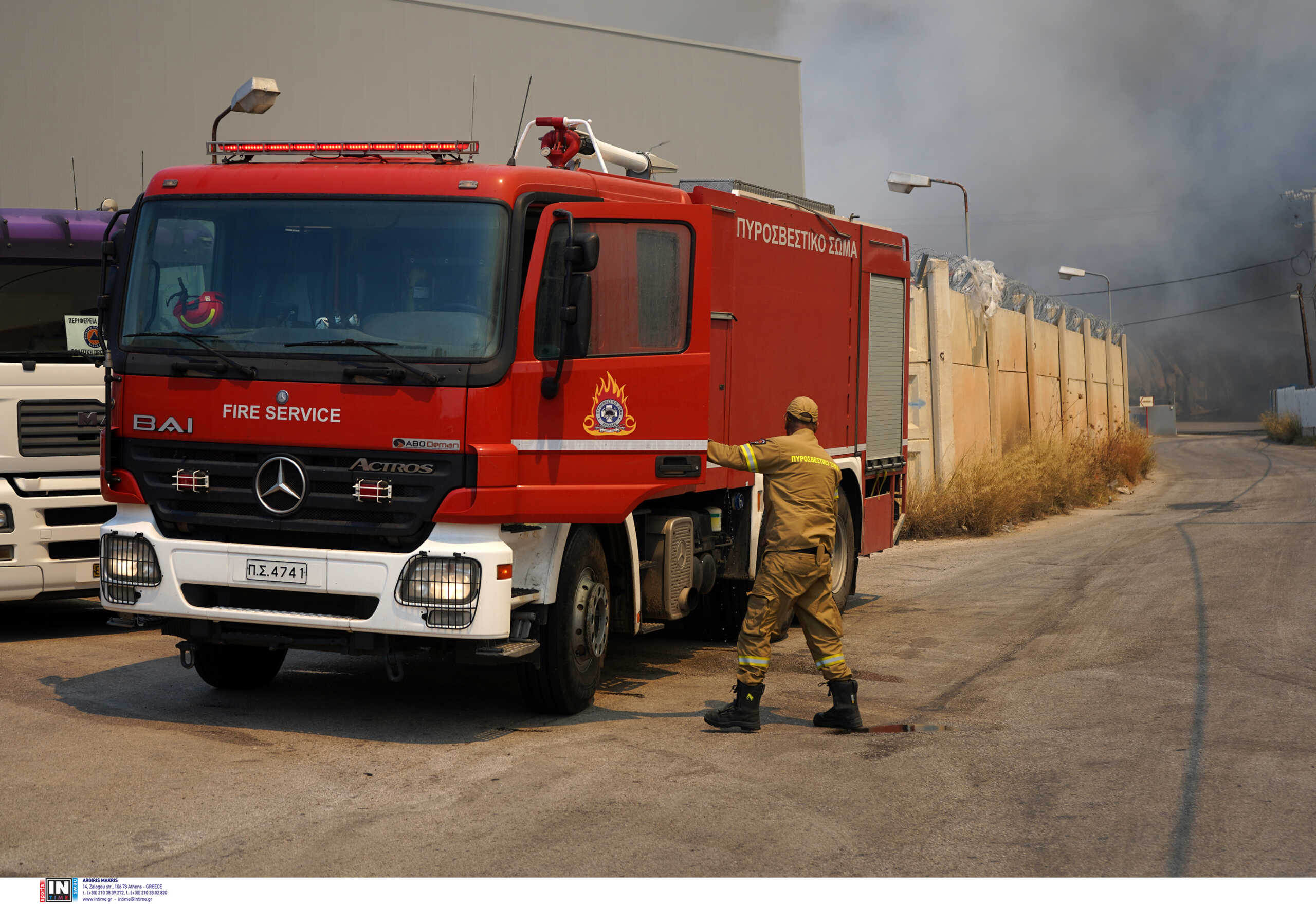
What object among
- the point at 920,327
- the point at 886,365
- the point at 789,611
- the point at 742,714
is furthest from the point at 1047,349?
the point at 742,714

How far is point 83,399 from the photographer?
9.14 metres

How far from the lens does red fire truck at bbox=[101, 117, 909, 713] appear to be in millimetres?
6371

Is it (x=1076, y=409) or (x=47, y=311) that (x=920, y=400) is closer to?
(x=47, y=311)

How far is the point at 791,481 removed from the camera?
7.07 metres

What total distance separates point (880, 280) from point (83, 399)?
6.25 metres

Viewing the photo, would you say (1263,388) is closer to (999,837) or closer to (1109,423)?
(1109,423)

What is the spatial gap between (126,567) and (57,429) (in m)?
2.80

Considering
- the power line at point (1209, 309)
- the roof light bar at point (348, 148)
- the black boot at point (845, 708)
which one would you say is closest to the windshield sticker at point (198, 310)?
the roof light bar at point (348, 148)

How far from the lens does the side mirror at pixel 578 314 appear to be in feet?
20.9

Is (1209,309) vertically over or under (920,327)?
over

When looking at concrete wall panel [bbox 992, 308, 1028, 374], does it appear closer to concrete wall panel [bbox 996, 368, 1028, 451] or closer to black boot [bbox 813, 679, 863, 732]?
concrete wall panel [bbox 996, 368, 1028, 451]

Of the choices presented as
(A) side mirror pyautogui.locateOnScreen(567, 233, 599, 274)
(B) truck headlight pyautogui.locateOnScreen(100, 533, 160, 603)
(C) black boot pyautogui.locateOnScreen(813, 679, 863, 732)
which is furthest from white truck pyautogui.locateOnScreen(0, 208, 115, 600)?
(C) black boot pyautogui.locateOnScreen(813, 679, 863, 732)
